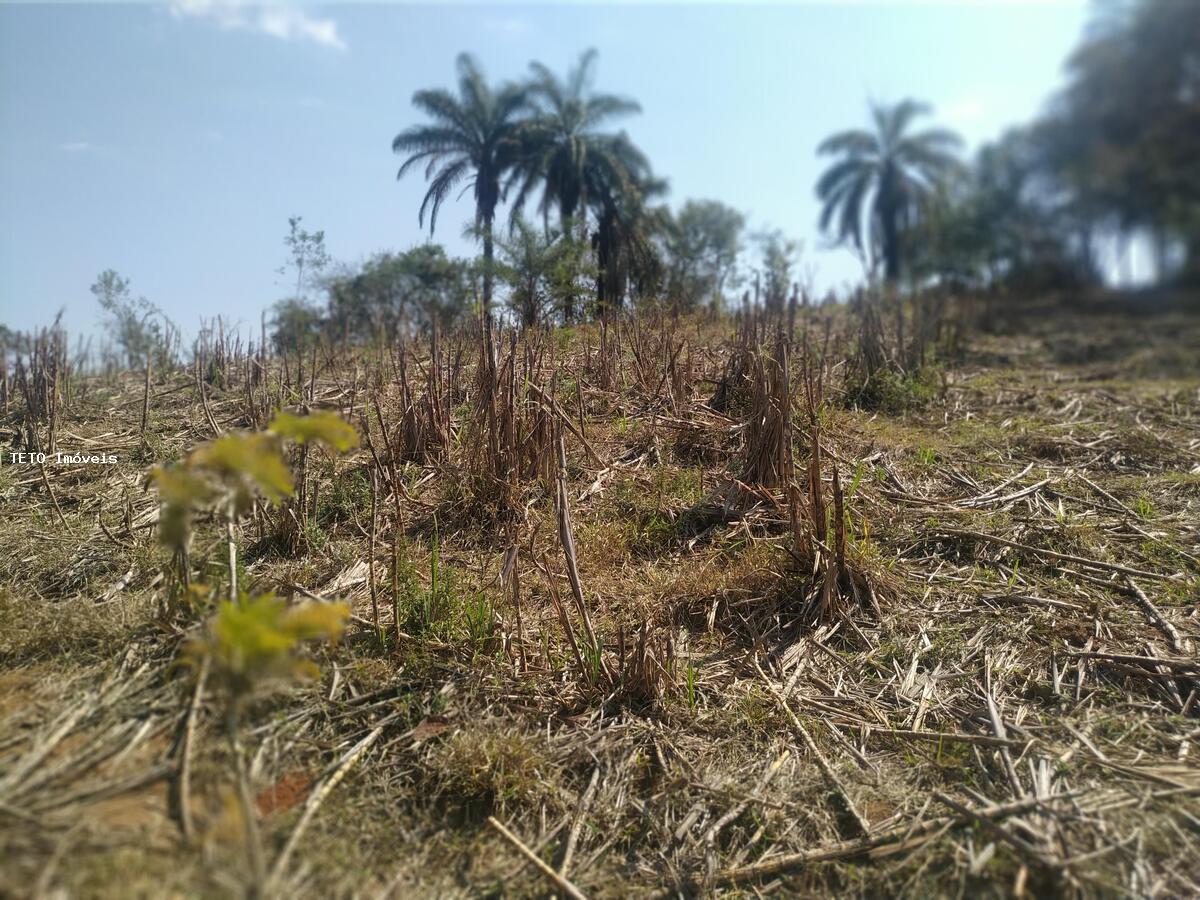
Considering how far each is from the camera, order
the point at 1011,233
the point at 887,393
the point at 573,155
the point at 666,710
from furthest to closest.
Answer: the point at 573,155, the point at 1011,233, the point at 887,393, the point at 666,710

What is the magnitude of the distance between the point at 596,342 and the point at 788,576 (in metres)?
2.76

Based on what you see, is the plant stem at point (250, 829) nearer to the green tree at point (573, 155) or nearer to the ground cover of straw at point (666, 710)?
the ground cover of straw at point (666, 710)

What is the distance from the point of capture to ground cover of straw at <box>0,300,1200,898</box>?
1.59 m

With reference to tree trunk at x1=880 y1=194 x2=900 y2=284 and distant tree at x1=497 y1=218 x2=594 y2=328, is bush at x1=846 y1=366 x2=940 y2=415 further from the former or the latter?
tree trunk at x1=880 y1=194 x2=900 y2=284

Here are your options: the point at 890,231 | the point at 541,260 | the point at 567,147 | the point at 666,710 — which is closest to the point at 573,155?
the point at 567,147

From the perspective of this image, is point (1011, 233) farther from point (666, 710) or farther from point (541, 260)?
point (666, 710)

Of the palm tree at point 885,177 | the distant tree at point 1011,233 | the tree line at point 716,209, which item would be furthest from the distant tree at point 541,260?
the palm tree at point 885,177

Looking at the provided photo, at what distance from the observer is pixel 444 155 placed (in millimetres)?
20828

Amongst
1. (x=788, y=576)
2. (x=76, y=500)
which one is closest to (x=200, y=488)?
(x=788, y=576)

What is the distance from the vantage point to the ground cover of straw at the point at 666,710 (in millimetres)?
1594

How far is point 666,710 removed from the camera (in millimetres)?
2184

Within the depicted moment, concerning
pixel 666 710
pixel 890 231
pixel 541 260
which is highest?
pixel 890 231

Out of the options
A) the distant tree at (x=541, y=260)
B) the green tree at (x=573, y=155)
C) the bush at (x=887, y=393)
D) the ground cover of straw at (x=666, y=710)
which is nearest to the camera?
the ground cover of straw at (x=666, y=710)

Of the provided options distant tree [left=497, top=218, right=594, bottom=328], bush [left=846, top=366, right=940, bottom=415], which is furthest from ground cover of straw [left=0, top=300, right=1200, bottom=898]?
distant tree [left=497, top=218, right=594, bottom=328]
